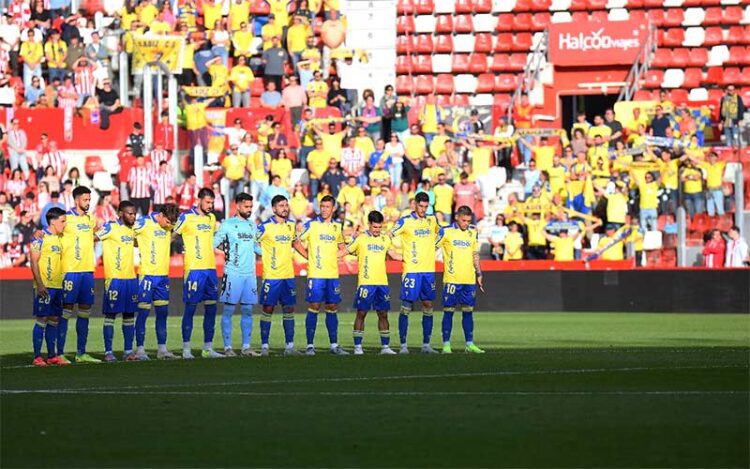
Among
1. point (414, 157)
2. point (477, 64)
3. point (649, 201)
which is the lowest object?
point (649, 201)

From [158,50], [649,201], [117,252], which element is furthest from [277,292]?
[158,50]

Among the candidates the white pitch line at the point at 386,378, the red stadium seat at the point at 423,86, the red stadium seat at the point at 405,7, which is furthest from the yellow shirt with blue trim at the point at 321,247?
the red stadium seat at the point at 405,7

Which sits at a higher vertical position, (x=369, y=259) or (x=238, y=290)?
(x=369, y=259)

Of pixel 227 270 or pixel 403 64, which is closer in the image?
pixel 227 270

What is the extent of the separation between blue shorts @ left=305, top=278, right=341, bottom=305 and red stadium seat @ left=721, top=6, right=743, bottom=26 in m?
22.1

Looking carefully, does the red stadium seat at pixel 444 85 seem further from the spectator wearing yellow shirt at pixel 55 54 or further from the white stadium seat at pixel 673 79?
the spectator wearing yellow shirt at pixel 55 54

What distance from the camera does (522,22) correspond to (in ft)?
133

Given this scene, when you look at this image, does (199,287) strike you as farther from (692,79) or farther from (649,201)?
(692,79)

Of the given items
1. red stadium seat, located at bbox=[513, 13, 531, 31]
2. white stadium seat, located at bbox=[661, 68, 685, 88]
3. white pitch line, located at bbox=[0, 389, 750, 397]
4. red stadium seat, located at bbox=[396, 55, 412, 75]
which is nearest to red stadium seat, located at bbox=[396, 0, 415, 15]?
red stadium seat, located at bbox=[396, 55, 412, 75]

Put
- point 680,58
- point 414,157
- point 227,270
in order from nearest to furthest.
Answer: point 227,270 < point 414,157 < point 680,58

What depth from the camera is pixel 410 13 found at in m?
40.7

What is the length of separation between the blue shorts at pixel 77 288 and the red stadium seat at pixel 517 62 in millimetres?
22737

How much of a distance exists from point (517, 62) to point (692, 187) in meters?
8.55

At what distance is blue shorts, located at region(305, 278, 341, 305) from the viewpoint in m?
20.2
